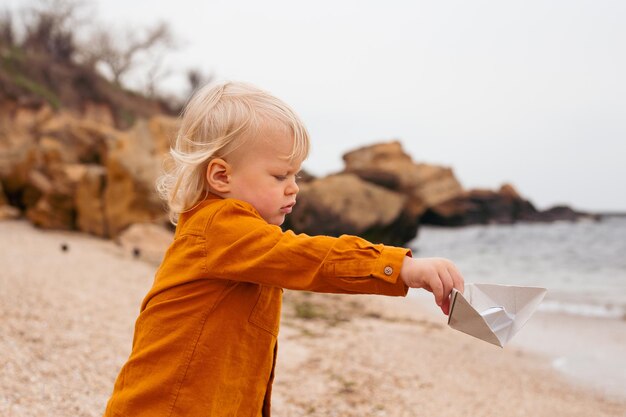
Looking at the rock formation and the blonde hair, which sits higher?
the blonde hair

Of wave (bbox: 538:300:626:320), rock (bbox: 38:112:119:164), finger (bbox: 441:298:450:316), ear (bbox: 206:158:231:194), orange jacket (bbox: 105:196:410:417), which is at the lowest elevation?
rock (bbox: 38:112:119:164)

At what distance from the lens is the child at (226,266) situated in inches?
63.6

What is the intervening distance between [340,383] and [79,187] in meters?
10.1

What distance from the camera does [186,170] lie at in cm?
184

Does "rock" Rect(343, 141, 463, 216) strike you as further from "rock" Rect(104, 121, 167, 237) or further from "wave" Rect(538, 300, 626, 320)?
"wave" Rect(538, 300, 626, 320)

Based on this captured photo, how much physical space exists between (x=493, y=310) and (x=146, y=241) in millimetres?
9762

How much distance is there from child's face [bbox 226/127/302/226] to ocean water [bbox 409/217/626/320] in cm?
785

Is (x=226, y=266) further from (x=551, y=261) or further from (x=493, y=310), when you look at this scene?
(x=551, y=261)

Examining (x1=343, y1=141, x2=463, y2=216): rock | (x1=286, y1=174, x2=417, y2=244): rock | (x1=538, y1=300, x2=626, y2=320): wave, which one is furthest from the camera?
(x1=343, y1=141, x2=463, y2=216): rock

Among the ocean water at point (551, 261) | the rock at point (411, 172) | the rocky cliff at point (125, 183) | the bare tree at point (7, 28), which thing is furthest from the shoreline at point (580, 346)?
the bare tree at point (7, 28)

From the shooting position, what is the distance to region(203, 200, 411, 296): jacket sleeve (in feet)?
4.99

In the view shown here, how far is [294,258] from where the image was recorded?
1572 millimetres

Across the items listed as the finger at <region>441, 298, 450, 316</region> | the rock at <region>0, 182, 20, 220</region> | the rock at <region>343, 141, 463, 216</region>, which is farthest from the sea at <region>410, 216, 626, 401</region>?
the rock at <region>0, 182, 20, 220</region>

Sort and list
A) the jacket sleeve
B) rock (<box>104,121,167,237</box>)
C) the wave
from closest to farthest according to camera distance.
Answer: the jacket sleeve → the wave → rock (<box>104,121,167,237</box>)
